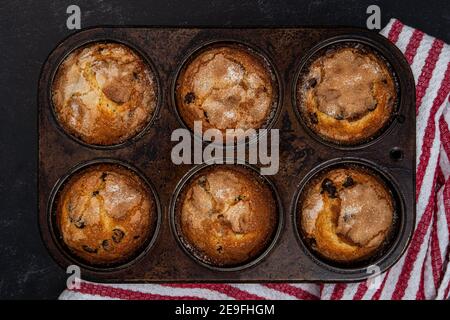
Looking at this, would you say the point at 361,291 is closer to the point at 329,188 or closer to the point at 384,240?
the point at 384,240

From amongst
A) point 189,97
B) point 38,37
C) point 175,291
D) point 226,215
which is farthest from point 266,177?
point 38,37

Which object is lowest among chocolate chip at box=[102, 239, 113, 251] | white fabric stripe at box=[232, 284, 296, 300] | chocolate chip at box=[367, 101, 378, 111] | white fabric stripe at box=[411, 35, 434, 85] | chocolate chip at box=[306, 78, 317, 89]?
white fabric stripe at box=[232, 284, 296, 300]

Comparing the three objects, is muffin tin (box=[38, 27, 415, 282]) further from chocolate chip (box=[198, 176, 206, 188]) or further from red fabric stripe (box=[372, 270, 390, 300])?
red fabric stripe (box=[372, 270, 390, 300])

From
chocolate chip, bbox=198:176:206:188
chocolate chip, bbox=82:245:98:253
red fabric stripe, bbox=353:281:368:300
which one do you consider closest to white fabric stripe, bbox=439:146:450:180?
red fabric stripe, bbox=353:281:368:300

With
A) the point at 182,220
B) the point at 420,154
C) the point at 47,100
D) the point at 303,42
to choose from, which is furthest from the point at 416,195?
the point at 47,100

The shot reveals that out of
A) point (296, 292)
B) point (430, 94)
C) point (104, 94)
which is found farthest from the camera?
point (296, 292)
